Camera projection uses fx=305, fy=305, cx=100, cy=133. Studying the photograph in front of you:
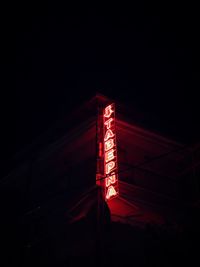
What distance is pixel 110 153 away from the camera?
12984 millimetres

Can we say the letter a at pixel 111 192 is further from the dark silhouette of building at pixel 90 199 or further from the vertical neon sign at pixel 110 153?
the dark silhouette of building at pixel 90 199

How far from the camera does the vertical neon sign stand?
1214cm

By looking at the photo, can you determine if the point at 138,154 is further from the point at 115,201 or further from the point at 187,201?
the point at 115,201

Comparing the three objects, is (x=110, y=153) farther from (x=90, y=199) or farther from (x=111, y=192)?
(x=90, y=199)

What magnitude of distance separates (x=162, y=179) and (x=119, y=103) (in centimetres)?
513

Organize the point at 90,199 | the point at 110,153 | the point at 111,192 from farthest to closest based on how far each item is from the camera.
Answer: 1. the point at 90,199
2. the point at 110,153
3. the point at 111,192

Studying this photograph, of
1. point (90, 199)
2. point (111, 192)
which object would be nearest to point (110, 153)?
point (111, 192)

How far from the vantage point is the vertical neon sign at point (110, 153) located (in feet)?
39.8

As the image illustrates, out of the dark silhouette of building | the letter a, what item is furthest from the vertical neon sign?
the dark silhouette of building

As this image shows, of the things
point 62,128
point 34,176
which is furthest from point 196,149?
point 34,176

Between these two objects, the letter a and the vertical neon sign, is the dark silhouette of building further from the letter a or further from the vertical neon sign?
the vertical neon sign

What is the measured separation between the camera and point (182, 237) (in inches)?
429

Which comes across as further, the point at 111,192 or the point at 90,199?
the point at 90,199

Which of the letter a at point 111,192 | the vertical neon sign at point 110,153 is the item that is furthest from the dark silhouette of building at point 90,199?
the vertical neon sign at point 110,153
